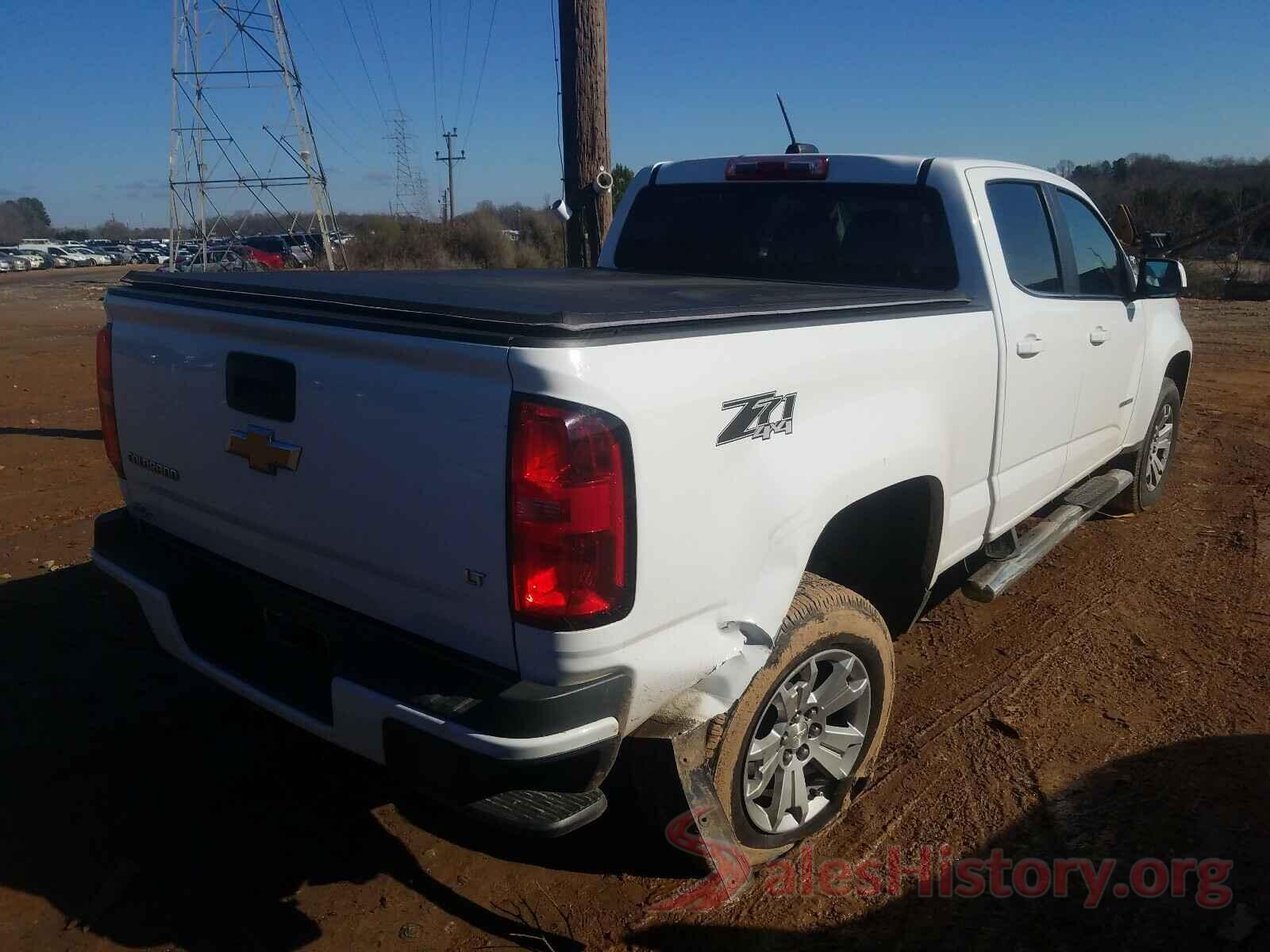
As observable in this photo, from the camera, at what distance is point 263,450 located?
2479 mm

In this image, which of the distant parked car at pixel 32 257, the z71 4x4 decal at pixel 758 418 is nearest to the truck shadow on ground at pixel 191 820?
the z71 4x4 decal at pixel 758 418

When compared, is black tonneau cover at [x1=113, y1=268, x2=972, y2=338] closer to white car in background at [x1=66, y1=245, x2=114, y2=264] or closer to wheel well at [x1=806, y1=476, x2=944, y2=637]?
wheel well at [x1=806, y1=476, x2=944, y2=637]

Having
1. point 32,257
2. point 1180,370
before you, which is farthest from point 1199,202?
point 32,257

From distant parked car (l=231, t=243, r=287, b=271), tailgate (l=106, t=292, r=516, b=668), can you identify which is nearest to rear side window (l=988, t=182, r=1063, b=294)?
tailgate (l=106, t=292, r=516, b=668)

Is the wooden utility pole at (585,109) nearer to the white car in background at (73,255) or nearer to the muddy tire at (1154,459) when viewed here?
the muddy tire at (1154,459)

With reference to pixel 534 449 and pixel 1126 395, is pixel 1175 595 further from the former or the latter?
pixel 534 449

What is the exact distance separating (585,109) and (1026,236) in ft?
11.5

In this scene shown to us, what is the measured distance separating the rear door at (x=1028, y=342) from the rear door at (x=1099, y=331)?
0.12 meters

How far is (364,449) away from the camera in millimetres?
2229

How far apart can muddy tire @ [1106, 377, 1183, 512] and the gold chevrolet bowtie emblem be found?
497 cm

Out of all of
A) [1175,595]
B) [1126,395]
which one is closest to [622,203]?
[1126,395]

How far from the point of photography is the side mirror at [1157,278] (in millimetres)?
4754

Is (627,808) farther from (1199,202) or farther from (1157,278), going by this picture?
(1199,202)

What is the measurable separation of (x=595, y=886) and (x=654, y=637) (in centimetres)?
106
